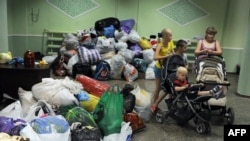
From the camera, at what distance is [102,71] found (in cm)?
A: 593

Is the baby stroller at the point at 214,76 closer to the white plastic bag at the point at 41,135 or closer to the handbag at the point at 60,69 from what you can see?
the white plastic bag at the point at 41,135

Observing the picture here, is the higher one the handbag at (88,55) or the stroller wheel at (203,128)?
the handbag at (88,55)

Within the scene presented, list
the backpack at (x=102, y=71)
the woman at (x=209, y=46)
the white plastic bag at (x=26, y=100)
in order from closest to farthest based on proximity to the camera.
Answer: the white plastic bag at (x=26, y=100) < the woman at (x=209, y=46) < the backpack at (x=102, y=71)

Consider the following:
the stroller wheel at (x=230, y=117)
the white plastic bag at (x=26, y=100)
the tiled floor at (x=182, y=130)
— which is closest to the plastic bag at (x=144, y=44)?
the tiled floor at (x=182, y=130)

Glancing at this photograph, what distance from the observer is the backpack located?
5934 mm

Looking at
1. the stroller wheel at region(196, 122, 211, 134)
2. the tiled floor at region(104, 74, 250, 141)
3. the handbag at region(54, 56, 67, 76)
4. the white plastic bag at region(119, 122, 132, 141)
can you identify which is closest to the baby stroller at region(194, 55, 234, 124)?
the tiled floor at region(104, 74, 250, 141)

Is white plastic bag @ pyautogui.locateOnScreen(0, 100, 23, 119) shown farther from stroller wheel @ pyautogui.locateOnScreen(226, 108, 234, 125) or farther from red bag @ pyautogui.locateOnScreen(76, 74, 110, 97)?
stroller wheel @ pyautogui.locateOnScreen(226, 108, 234, 125)

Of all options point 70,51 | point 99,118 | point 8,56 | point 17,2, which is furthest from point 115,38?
point 99,118

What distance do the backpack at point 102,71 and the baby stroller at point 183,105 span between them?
7.67ft

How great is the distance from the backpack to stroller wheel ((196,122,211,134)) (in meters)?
2.85

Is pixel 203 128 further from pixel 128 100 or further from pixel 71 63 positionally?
pixel 71 63

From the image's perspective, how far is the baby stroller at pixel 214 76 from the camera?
365 centimetres

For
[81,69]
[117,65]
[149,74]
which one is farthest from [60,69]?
[149,74]

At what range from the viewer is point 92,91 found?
3.97 m
